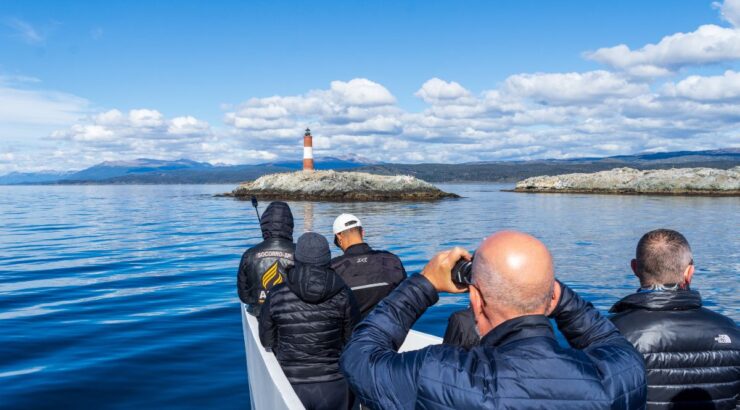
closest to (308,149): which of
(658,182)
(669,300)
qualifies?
(658,182)

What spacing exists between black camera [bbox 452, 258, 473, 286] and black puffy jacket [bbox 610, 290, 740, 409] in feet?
6.07

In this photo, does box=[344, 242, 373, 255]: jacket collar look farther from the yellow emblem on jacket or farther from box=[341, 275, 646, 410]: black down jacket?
box=[341, 275, 646, 410]: black down jacket

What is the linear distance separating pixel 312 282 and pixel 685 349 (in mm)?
2864

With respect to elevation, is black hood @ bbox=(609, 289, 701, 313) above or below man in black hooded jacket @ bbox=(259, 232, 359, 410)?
above

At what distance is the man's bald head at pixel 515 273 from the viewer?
2162 millimetres

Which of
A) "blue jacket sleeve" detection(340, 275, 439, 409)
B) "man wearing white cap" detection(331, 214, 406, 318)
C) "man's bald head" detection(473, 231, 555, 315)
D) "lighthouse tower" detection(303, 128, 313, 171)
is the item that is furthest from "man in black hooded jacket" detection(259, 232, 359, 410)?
"lighthouse tower" detection(303, 128, 313, 171)

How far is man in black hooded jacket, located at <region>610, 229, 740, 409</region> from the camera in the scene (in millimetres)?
3508

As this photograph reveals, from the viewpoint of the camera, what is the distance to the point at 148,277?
17203mm

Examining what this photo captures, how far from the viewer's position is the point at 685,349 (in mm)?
3523

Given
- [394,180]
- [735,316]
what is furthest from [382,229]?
[394,180]

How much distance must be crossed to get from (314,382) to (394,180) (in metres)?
71.2

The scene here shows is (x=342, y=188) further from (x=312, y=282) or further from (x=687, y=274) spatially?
(x=687, y=274)

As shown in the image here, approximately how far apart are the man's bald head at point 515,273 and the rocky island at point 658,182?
287 feet

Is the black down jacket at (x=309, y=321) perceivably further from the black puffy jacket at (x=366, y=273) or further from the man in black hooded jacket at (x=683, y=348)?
the man in black hooded jacket at (x=683, y=348)
